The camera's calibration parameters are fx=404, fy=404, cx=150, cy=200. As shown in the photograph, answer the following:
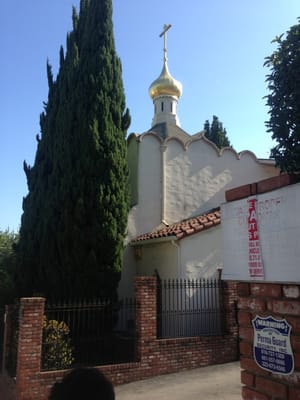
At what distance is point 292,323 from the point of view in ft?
7.41

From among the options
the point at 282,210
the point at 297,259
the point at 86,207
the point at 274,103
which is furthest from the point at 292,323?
the point at 86,207

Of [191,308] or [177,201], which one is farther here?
[177,201]

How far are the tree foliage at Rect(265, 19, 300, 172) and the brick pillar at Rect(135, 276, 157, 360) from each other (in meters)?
5.69

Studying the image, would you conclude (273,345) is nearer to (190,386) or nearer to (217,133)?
(190,386)

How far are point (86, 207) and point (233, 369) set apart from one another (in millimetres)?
5735

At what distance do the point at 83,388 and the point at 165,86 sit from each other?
843 inches

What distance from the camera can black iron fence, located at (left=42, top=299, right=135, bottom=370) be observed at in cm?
903

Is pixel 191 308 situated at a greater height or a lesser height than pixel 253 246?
lesser

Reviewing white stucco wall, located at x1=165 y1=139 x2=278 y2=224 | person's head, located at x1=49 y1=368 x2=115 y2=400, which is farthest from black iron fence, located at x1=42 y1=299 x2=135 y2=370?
person's head, located at x1=49 y1=368 x2=115 y2=400

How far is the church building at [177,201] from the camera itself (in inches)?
498

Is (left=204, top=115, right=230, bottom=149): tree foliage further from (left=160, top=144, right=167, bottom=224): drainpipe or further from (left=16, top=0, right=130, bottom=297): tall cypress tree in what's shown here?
(left=16, top=0, right=130, bottom=297): tall cypress tree

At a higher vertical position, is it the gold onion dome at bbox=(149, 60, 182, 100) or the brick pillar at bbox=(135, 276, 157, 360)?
the gold onion dome at bbox=(149, 60, 182, 100)

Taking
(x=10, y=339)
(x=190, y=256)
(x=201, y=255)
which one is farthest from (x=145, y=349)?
(x=201, y=255)

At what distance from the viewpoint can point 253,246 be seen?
259 cm
